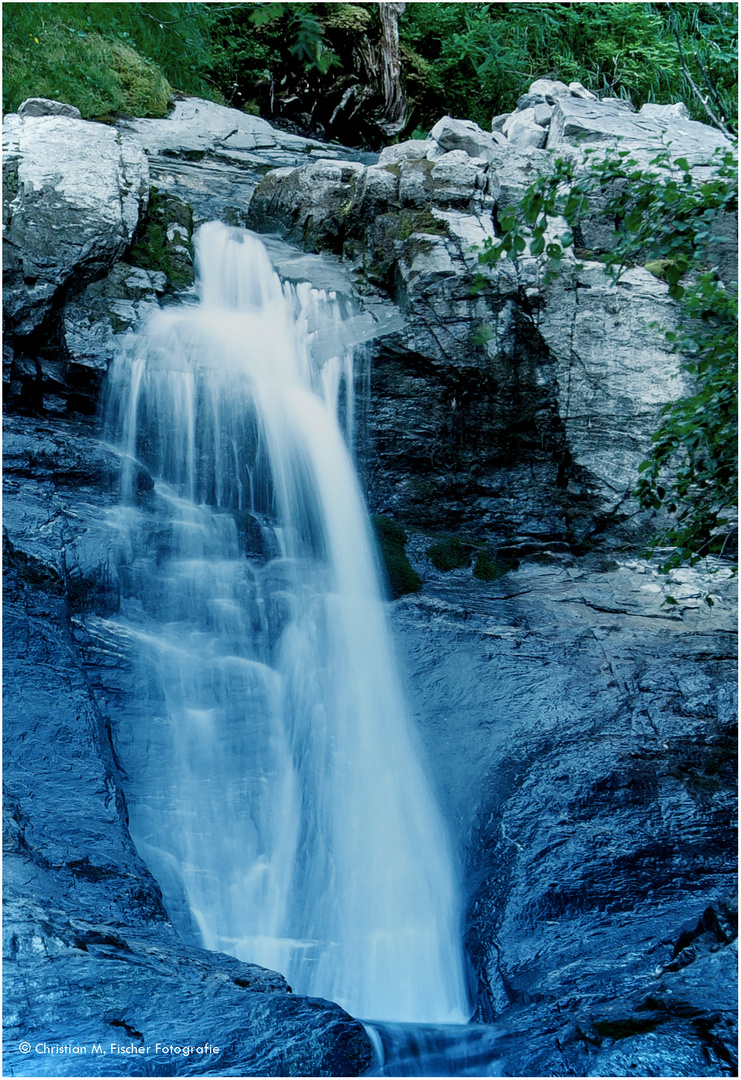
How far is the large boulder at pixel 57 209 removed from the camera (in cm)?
805

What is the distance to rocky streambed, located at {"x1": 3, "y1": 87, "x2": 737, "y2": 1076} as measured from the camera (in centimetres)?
349

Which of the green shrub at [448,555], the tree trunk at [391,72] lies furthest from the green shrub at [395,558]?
the tree trunk at [391,72]

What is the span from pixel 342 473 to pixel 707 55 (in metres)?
9.76

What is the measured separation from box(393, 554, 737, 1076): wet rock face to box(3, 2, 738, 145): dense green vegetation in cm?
1011

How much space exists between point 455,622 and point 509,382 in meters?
2.98

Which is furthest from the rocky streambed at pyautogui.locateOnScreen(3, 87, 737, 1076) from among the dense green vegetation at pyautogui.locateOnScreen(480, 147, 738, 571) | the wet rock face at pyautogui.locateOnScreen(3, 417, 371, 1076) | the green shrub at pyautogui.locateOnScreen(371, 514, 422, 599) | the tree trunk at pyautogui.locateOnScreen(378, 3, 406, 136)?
the tree trunk at pyautogui.locateOnScreen(378, 3, 406, 136)

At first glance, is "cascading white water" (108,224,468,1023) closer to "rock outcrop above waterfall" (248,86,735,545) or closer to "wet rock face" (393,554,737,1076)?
"wet rock face" (393,554,737,1076)

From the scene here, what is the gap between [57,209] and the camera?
832 cm

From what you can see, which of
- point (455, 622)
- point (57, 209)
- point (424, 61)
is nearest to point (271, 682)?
point (455, 622)

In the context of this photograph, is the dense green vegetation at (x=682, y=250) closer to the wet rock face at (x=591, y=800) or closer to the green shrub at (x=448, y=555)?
the wet rock face at (x=591, y=800)

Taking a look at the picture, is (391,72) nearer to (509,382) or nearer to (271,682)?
(509,382)

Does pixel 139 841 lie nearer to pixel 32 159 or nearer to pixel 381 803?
pixel 381 803

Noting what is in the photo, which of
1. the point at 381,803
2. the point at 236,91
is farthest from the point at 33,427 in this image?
the point at 236,91

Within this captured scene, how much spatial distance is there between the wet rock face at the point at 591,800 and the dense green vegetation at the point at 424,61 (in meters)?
10.1
